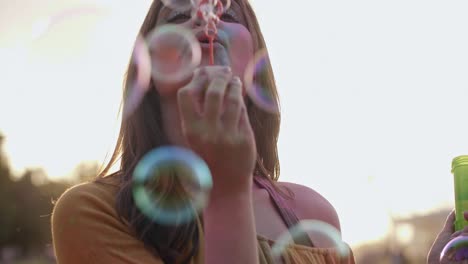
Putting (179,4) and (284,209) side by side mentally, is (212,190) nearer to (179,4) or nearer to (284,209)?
(284,209)

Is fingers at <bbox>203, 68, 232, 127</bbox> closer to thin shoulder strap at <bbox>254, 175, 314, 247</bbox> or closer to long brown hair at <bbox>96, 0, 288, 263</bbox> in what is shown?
long brown hair at <bbox>96, 0, 288, 263</bbox>

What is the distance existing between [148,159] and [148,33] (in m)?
0.42

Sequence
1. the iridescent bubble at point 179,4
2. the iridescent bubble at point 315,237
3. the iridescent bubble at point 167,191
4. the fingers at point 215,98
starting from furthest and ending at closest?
the iridescent bubble at point 179,4 < the iridescent bubble at point 315,237 < the iridescent bubble at point 167,191 < the fingers at point 215,98

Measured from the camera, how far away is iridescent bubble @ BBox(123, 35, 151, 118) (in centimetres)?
230

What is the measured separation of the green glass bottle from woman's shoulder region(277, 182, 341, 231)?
1.26 feet

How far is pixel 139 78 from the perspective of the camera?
94.1 inches

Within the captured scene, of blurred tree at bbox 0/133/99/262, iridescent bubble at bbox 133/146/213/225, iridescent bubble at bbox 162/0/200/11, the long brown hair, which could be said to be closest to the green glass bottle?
the long brown hair

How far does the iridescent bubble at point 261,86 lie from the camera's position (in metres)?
2.48

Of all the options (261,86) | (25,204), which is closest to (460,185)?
(261,86)

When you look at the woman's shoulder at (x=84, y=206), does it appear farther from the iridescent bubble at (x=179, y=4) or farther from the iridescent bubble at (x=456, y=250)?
the iridescent bubble at (x=456, y=250)

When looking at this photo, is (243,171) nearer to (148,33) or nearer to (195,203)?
(195,203)

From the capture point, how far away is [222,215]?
174 centimetres

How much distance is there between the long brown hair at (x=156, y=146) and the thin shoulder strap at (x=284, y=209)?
3.4 inches

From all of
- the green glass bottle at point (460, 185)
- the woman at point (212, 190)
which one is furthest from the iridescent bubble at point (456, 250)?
the woman at point (212, 190)
